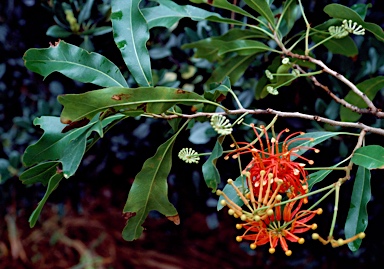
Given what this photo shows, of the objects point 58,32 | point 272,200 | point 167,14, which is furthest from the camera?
point 58,32

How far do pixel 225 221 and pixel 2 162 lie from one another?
3.07 ft

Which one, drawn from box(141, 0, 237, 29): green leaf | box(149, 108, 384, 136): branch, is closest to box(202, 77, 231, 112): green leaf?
box(149, 108, 384, 136): branch

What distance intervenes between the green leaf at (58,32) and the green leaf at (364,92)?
76 cm

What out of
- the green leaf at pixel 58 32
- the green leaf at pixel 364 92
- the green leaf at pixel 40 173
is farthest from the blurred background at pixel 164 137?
the green leaf at pixel 40 173

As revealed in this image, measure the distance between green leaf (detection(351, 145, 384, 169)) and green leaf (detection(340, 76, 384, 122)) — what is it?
0.32 metres

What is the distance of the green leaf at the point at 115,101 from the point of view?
81 centimetres

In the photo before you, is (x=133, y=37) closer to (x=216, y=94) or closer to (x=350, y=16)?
(x=216, y=94)

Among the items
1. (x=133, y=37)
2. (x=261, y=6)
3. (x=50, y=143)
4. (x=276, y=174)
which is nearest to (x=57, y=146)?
(x=50, y=143)

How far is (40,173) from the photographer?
966 mm

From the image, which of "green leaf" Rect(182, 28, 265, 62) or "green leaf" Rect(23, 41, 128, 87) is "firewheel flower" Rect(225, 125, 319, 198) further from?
"green leaf" Rect(182, 28, 265, 62)

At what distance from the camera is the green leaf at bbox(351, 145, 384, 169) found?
0.82 m

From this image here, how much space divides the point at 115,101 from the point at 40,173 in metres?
0.26

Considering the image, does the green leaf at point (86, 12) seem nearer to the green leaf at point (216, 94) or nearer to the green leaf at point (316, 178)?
the green leaf at point (216, 94)

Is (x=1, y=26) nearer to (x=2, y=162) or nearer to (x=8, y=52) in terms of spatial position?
(x=8, y=52)
